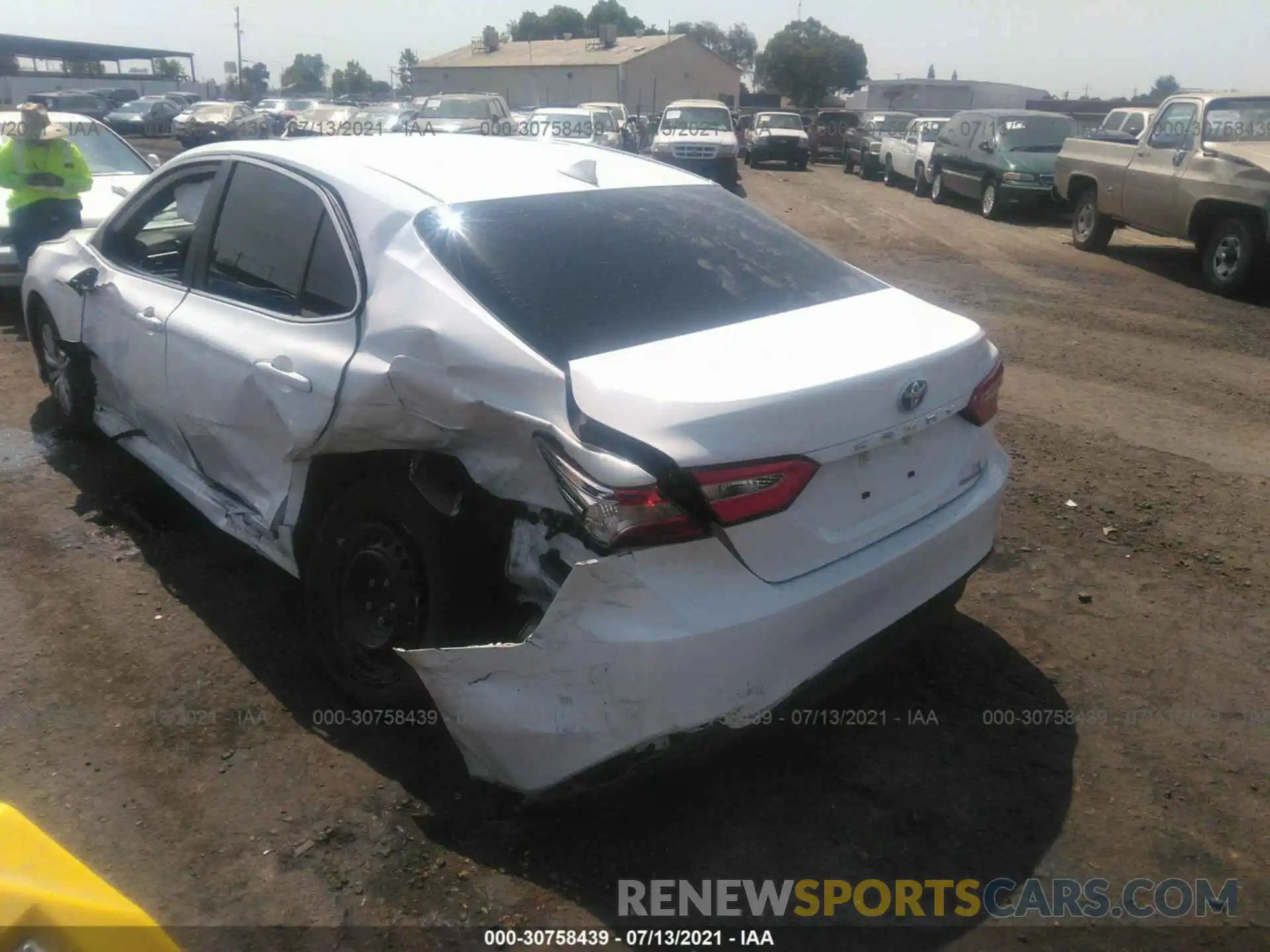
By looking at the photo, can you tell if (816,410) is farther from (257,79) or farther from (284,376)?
(257,79)

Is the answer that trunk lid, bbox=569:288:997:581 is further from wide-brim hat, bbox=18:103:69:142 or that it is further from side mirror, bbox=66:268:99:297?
wide-brim hat, bbox=18:103:69:142

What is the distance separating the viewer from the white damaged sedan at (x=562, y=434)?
2.45 metres

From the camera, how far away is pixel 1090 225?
1341 cm

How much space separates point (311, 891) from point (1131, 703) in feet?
8.76

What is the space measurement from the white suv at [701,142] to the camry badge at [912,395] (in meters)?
19.5

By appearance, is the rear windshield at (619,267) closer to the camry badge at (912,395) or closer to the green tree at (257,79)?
the camry badge at (912,395)

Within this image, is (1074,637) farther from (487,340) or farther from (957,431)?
(487,340)

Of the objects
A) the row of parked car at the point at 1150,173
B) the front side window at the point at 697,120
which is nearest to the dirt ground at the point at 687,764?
the row of parked car at the point at 1150,173

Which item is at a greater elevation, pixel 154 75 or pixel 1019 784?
pixel 154 75

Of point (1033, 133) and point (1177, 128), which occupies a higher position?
point (1033, 133)

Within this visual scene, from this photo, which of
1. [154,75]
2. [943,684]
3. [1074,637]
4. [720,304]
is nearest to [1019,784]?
[943,684]

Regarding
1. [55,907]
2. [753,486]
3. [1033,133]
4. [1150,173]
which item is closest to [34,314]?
[753,486]

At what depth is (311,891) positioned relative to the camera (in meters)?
2.65

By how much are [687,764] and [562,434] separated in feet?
2.93
